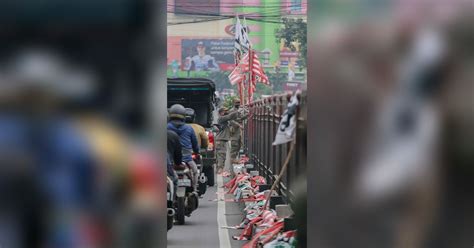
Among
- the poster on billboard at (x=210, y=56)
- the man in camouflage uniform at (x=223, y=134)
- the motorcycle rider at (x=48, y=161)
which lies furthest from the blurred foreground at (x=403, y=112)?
the poster on billboard at (x=210, y=56)

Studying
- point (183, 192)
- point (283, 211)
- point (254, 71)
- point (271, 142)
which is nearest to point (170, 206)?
point (271, 142)

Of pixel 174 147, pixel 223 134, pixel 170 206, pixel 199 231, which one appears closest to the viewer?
pixel 170 206

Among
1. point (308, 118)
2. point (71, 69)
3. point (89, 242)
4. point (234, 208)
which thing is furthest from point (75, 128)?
point (234, 208)

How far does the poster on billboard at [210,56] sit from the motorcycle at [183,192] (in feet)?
20.7

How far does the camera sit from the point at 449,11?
11.5 feet

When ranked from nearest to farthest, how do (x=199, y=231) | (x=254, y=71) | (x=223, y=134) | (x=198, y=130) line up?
(x=199, y=231) < (x=254, y=71) < (x=198, y=130) < (x=223, y=134)

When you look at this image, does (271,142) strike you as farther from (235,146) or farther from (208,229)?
(235,146)

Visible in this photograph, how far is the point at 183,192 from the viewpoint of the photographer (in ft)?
29.3

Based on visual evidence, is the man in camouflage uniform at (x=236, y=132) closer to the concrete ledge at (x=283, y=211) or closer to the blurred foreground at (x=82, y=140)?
the concrete ledge at (x=283, y=211)

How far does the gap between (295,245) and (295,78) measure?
38.2 inches

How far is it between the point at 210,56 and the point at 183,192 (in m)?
10.5

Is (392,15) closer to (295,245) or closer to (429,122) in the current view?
(429,122)

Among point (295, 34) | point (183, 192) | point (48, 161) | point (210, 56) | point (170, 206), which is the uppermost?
point (295, 34)

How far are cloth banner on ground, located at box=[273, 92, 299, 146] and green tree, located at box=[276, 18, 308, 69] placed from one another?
7.3 inches
